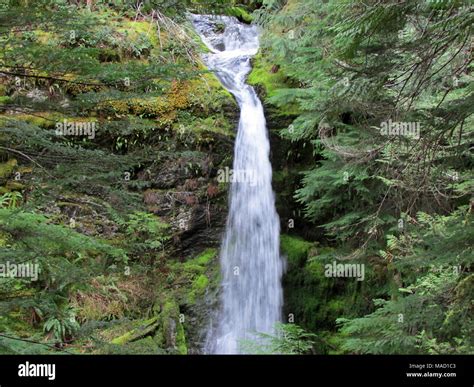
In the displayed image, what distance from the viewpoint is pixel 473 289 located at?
4598mm

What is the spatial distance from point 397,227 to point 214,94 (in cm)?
573

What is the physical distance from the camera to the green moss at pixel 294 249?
32.8ft

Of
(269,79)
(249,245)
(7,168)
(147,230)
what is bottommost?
(249,245)

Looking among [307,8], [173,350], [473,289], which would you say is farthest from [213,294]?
[307,8]

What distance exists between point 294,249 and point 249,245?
1115 mm

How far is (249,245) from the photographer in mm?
9898

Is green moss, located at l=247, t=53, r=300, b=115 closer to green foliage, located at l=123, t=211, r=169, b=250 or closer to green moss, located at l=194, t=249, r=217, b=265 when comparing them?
green moss, located at l=194, t=249, r=217, b=265

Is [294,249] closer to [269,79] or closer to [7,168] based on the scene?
[269,79]

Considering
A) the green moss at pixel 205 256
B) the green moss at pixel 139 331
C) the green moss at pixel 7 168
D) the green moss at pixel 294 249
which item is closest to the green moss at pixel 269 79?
the green moss at pixel 294 249

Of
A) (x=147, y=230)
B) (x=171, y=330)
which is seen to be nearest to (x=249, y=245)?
(x=147, y=230)

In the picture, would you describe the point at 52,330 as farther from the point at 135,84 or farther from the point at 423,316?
the point at 423,316

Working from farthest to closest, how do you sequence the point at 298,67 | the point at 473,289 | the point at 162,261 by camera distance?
the point at 162,261
the point at 298,67
the point at 473,289

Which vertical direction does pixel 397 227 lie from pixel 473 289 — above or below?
above
